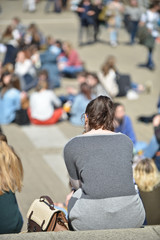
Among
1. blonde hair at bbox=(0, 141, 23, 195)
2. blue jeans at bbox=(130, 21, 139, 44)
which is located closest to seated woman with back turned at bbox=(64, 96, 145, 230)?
blonde hair at bbox=(0, 141, 23, 195)

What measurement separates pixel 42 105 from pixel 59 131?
0.68 meters

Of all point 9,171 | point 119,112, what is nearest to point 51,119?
point 119,112

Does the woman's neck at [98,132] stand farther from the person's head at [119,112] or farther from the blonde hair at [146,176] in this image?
the person's head at [119,112]

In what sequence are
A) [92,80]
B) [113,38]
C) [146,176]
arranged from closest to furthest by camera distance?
[146,176] → [92,80] → [113,38]

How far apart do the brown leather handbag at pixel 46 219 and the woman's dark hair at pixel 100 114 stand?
2.49ft

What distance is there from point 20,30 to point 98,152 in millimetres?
14665

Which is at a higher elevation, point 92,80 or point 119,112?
point 119,112

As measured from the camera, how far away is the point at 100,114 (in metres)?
3.73

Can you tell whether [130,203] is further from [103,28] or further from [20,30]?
[103,28]

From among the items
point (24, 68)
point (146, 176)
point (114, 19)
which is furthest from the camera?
point (114, 19)

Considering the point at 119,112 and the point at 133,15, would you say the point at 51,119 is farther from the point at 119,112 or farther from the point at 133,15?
the point at 133,15

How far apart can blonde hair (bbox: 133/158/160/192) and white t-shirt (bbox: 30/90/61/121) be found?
5148 millimetres

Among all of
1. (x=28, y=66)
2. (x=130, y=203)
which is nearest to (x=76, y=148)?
(x=130, y=203)

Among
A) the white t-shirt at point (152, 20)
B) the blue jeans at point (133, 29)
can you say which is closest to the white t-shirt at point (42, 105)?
the white t-shirt at point (152, 20)
